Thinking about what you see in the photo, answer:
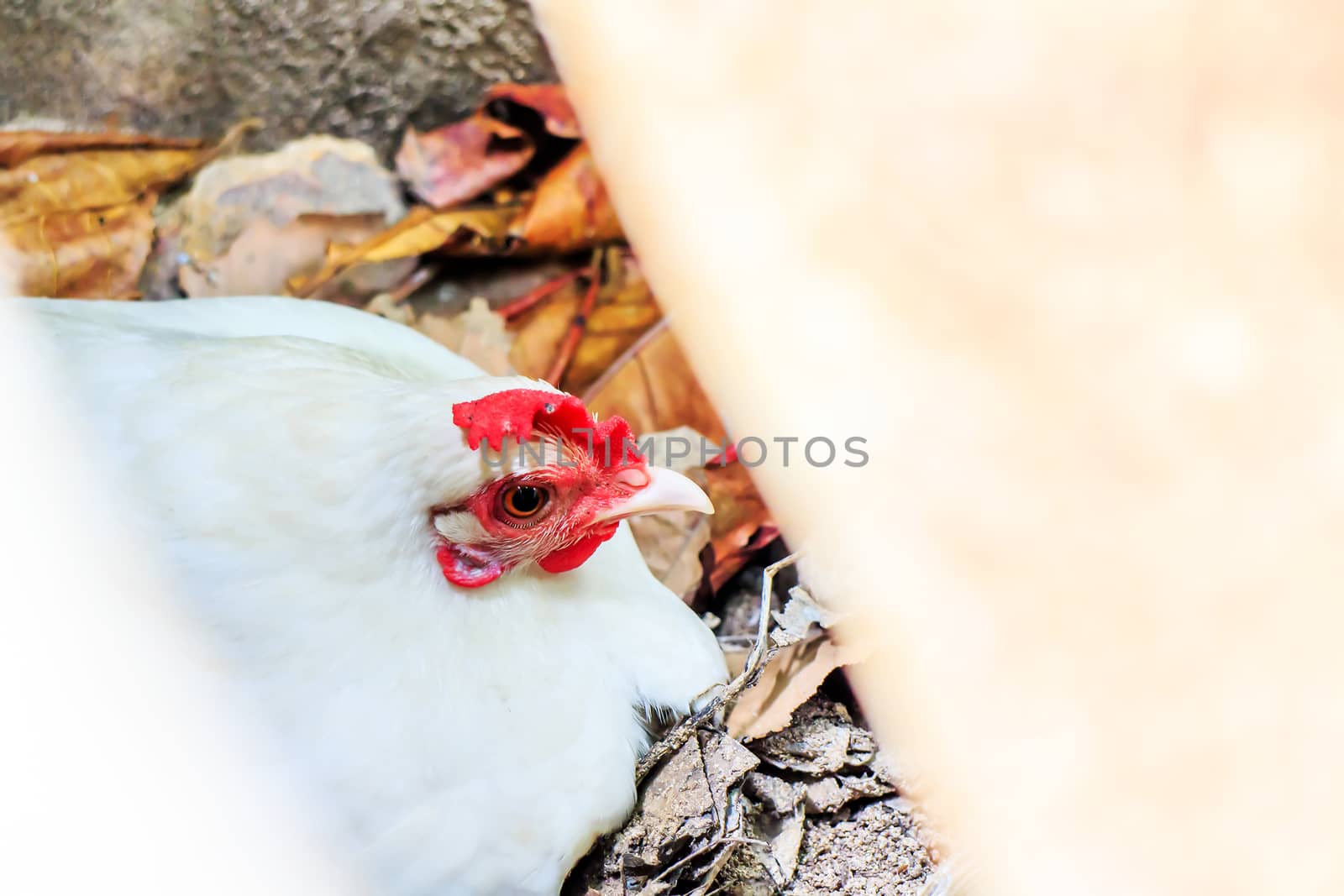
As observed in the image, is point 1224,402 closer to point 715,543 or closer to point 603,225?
point 715,543

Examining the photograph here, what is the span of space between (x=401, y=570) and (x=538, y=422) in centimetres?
26

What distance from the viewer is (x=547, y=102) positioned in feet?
7.56

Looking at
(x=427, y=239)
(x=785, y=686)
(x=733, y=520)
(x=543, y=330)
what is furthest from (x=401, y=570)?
(x=427, y=239)

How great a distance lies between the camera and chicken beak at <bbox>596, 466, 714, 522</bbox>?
1382 mm

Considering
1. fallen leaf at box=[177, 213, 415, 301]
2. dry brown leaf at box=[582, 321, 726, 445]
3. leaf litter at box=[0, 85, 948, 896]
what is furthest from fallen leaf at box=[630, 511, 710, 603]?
fallen leaf at box=[177, 213, 415, 301]

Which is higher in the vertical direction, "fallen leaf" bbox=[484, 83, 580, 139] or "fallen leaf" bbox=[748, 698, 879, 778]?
"fallen leaf" bbox=[484, 83, 580, 139]

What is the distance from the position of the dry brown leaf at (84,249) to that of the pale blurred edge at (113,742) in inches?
32.4

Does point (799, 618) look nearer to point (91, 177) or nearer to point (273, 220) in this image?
point (273, 220)

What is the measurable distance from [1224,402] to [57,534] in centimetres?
201

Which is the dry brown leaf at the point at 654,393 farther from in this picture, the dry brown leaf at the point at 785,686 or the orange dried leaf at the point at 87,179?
the orange dried leaf at the point at 87,179

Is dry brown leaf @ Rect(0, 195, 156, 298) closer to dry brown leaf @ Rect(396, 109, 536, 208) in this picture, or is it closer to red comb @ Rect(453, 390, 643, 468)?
dry brown leaf @ Rect(396, 109, 536, 208)

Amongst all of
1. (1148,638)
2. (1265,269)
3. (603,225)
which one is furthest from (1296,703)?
(603,225)

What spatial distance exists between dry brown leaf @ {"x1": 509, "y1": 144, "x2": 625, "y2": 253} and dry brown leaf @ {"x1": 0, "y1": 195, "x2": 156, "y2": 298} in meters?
0.77

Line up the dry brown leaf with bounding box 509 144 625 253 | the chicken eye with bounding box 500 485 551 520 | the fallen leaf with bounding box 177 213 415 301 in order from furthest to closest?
1. the dry brown leaf with bounding box 509 144 625 253
2. the fallen leaf with bounding box 177 213 415 301
3. the chicken eye with bounding box 500 485 551 520
